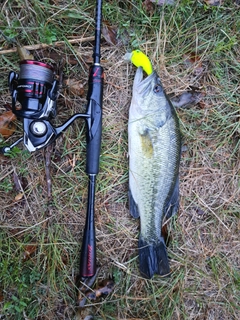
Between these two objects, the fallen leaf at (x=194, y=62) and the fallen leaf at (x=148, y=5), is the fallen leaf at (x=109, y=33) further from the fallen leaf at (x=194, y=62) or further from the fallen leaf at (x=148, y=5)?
the fallen leaf at (x=194, y=62)

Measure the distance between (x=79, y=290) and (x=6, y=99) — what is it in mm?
1711

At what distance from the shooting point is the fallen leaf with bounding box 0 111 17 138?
2570mm

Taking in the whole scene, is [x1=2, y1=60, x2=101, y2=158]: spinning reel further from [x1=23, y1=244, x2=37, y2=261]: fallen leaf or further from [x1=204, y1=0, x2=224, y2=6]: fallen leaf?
[x1=204, y1=0, x2=224, y2=6]: fallen leaf

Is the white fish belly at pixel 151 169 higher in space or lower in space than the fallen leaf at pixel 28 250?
higher

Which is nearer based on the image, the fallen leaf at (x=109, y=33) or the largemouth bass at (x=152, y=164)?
the largemouth bass at (x=152, y=164)

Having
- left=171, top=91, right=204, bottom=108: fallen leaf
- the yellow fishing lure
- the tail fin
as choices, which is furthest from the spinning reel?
the tail fin

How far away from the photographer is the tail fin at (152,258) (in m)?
2.65

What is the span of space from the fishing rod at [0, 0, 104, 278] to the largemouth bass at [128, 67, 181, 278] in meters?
0.32

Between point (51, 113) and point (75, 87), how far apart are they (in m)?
0.39

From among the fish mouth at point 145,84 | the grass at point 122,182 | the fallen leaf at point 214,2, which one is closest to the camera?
the fish mouth at point 145,84

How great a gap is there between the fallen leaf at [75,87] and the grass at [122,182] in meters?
0.04

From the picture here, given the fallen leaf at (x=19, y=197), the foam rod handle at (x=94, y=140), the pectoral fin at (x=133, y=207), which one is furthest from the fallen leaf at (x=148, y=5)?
the fallen leaf at (x=19, y=197)

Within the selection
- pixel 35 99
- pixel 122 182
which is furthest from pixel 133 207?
pixel 35 99

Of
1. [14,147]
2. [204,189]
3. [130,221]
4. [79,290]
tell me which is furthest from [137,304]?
[14,147]
